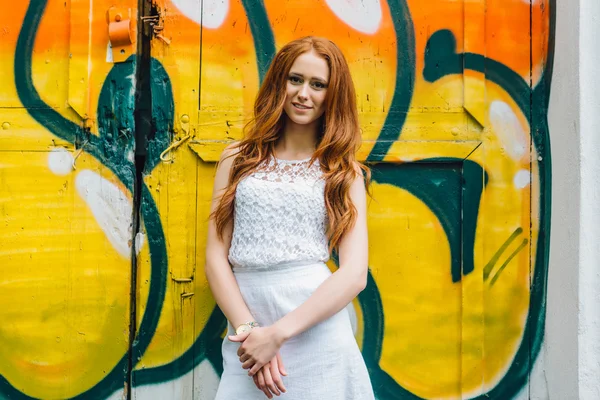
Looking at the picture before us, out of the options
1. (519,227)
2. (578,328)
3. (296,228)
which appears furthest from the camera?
(519,227)

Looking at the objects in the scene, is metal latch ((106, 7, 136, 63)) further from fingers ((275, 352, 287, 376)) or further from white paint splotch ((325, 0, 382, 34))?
fingers ((275, 352, 287, 376))

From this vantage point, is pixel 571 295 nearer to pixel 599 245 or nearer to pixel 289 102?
pixel 599 245

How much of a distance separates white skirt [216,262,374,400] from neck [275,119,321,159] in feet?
1.21

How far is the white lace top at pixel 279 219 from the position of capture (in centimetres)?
220

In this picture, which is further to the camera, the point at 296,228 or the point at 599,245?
the point at 599,245

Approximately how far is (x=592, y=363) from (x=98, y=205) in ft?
5.95

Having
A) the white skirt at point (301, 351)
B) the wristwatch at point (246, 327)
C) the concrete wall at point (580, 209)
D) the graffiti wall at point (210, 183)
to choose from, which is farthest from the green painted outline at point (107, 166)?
the concrete wall at point (580, 209)

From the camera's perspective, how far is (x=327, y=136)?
2.26 metres

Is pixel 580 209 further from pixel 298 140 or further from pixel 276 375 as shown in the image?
pixel 276 375

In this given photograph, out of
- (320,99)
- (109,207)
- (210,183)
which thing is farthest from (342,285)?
(109,207)

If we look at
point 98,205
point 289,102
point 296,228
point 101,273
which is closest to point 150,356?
point 101,273

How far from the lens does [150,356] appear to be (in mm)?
2699

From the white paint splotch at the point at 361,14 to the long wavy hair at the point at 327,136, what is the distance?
0.46 metres

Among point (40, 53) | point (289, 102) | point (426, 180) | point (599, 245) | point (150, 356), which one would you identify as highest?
point (40, 53)
